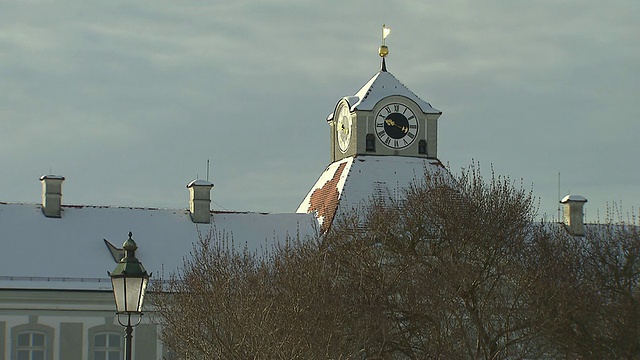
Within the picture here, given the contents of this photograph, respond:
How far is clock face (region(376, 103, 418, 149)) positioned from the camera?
6562 centimetres

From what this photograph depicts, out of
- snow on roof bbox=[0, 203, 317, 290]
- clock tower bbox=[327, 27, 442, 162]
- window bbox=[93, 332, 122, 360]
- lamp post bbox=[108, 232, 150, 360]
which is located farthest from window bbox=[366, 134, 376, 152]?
lamp post bbox=[108, 232, 150, 360]

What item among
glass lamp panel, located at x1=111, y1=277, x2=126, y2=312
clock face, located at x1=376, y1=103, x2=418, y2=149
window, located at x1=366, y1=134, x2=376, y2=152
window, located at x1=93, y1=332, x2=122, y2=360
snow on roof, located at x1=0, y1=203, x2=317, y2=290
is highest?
clock face, located at x1=376, y1=103, x2=418, y2=149

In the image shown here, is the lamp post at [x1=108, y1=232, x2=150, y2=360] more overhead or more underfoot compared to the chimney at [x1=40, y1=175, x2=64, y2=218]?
more underfoot

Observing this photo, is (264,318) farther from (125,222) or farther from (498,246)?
(125,222)

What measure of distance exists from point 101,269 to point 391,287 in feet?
47.8

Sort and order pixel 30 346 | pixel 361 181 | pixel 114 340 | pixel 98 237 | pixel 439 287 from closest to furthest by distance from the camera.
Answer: pixel 439 287
pixel 30 346
pixel 114 340
pixel 98 237
pixel 361 181

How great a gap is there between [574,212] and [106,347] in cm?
2242

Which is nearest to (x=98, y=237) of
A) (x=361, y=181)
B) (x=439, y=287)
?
(x=361, y=181)

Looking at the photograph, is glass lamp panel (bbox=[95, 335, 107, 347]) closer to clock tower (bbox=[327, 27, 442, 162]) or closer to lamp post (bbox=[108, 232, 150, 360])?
clock tower (bbox=[327, 27, 442, 162])

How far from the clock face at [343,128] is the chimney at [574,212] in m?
10.4

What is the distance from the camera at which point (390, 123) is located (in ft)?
216

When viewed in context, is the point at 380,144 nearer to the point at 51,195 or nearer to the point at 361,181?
the point at 361,181

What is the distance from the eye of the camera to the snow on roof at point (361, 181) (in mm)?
62531

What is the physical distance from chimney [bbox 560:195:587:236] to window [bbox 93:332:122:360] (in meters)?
21.4
